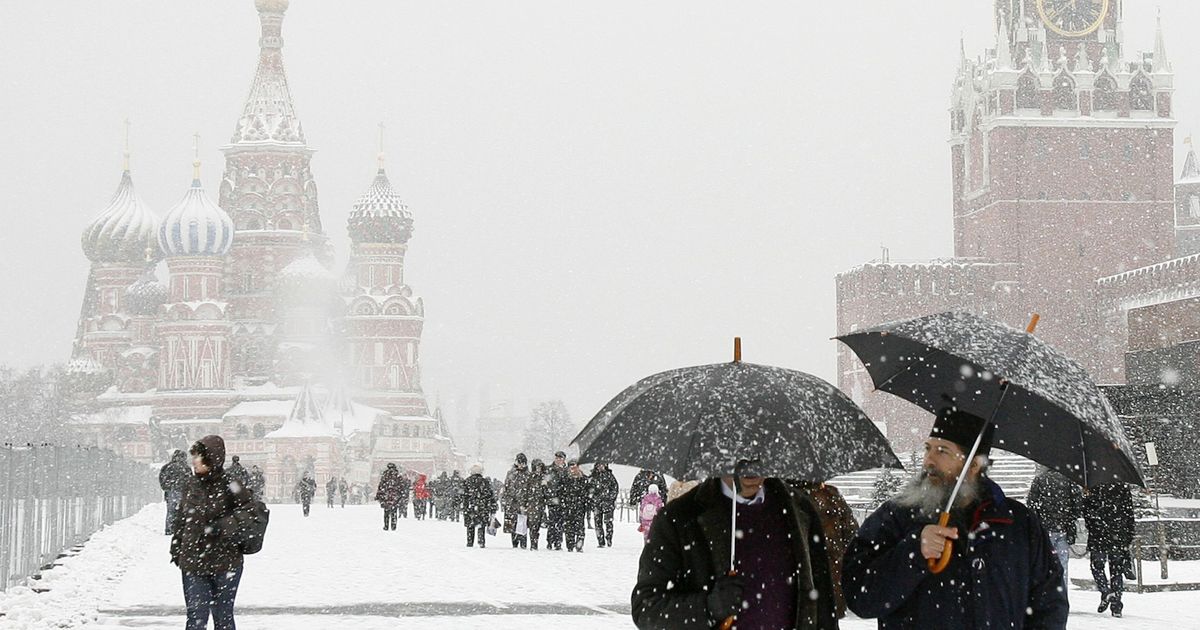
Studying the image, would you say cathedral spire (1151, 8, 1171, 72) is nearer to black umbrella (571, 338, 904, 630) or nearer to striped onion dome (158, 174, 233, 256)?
striped onion dome (158, 174, 233, 256)

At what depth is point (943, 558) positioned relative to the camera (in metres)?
4.45

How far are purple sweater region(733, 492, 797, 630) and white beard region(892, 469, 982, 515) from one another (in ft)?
1.06

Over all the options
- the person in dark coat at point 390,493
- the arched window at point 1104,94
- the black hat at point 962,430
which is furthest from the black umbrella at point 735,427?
the arched window at point 1104,94

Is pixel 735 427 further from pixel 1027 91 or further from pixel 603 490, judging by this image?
pixel 1027 91

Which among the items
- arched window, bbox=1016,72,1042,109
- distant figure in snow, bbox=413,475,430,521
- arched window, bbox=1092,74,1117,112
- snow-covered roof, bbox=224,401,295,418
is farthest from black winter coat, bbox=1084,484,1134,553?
snow-covered roof, bbox=224,401,295,418

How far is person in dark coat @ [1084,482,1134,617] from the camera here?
12.8 m

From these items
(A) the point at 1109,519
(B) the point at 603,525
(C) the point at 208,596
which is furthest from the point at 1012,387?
(B) the point at 603,525

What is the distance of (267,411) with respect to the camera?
87.4 meters

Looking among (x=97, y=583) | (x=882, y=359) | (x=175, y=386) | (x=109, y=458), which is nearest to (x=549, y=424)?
(x=175, y=386)

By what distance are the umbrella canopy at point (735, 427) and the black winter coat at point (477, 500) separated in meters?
17.5

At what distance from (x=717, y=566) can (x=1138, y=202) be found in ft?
256

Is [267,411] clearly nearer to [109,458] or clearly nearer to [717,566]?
[109,458]

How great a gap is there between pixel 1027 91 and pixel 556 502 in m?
62.1

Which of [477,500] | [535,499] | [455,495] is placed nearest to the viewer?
[535,499]
